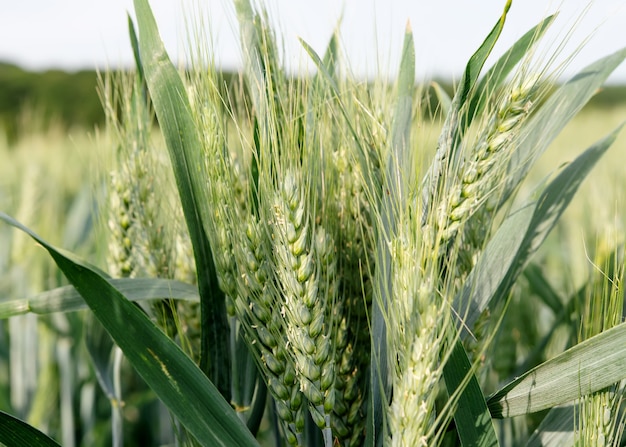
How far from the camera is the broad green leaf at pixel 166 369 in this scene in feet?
1.95

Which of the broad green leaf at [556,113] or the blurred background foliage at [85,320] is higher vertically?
the broad green leaf at [556,113]

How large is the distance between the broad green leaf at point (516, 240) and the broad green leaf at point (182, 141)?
10.8 inches

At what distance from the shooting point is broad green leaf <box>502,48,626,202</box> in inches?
28.6

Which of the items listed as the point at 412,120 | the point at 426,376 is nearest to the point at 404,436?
the point at 426,376

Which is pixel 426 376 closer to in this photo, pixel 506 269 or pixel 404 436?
pixel 404 436

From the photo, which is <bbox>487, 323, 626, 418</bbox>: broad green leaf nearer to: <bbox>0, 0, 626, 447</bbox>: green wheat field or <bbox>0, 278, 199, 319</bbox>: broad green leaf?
<bbox>0, 0, 626, 447</bbox>: green wheat field

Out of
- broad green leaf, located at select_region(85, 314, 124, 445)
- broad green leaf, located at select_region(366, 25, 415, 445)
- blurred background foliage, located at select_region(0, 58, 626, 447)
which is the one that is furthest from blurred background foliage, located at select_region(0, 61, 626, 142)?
broad green leaf, located at select_region(366, 25, 415, 445)

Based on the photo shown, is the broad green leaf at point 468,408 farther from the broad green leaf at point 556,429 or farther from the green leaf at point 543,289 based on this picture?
the green leaf at point 543,289

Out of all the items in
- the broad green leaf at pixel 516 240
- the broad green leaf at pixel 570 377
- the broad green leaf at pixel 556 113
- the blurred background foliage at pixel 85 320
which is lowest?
the blurred background foliage at pixel 85 320

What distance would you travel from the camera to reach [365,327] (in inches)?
27.1

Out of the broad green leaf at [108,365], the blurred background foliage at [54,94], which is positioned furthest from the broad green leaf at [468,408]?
the blurred background foliage at [54,94]

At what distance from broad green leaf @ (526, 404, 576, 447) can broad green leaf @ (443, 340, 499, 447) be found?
0.39ft

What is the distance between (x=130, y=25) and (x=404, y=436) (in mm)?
645

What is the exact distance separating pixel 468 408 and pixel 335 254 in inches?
7.9
